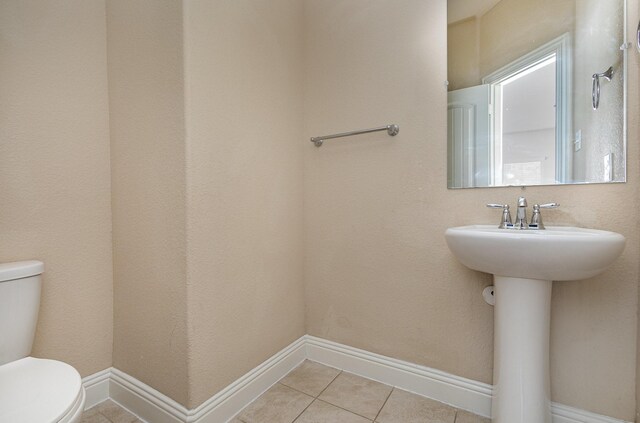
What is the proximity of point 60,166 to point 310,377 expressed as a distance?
1.47m

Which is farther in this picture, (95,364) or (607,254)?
(95,364)

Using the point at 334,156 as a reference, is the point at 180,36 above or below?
above

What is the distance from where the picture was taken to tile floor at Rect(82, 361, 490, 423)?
124cm

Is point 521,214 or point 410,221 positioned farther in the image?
point 410,221

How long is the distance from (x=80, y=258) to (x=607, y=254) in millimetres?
1881

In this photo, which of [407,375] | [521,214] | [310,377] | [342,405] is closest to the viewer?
[521,214]

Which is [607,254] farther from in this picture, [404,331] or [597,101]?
[404,331]

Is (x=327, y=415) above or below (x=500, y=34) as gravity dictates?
below

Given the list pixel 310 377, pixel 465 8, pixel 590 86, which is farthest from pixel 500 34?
Answer: pixel 310 377

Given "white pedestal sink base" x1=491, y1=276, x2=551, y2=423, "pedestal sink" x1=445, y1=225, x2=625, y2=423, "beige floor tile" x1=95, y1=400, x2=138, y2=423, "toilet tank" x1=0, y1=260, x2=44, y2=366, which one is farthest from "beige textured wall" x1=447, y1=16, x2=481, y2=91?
"beige floor tile" x1=95, y1=400, x2=138, y2=423

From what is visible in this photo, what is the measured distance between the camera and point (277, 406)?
4.36ft

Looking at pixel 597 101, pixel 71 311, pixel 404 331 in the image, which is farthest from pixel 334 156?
pixel 71 311

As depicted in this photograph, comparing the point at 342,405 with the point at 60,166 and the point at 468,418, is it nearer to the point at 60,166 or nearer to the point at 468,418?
the point at 468,418

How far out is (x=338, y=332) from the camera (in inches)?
64.8
